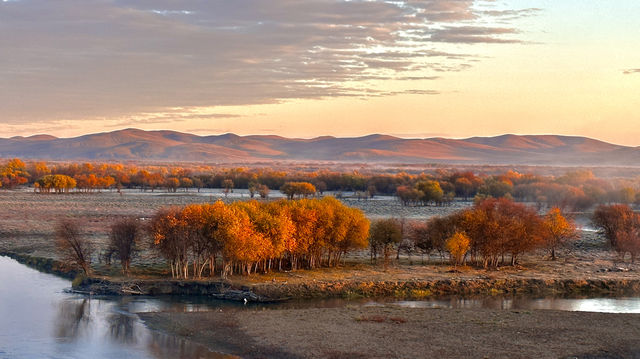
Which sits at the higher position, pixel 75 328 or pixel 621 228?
pixel 621 228

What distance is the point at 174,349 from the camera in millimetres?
37219

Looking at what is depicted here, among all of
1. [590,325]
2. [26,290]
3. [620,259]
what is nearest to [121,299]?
[26,290]

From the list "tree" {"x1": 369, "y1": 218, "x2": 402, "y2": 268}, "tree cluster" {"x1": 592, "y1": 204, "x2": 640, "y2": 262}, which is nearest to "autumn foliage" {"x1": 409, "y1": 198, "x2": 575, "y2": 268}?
"tree" {"x1": 369, "y1": 218, "x2": 402, "y2": 268}

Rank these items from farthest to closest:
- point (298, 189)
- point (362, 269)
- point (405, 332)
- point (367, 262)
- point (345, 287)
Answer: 1. point (298, 189)
2. point (367, 262)
3. point (362, 269)
4. point (345, 287)
5. point (405, 332)

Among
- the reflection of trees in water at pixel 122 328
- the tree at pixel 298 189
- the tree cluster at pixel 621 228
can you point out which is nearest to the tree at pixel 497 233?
the tree cluster at pixel 621 228

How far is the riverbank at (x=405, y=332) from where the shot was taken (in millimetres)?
36344

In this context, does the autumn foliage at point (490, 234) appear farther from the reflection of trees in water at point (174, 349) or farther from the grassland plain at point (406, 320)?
the reflection of trees in water at point (174, 349)

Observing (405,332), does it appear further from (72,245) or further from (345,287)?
(72,245)

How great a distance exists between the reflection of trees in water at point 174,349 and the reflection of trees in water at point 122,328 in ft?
3.67

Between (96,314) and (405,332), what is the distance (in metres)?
17.6

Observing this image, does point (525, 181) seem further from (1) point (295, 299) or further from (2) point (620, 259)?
(1) point (295, 299)

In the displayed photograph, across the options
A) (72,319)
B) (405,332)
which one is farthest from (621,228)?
(72,319)

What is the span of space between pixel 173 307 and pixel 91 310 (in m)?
4.71

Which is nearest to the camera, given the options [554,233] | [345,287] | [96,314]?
[96,314]
